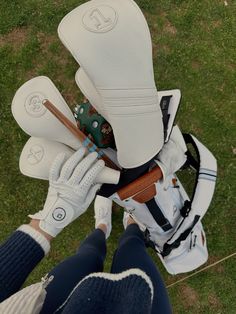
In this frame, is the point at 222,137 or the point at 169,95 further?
the point at 222,137

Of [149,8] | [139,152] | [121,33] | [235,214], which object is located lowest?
[235,214]

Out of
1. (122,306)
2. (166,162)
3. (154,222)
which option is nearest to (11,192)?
(154,222)

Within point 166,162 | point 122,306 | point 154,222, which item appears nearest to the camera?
point 122,306

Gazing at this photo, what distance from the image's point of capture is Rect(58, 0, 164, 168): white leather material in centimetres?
198

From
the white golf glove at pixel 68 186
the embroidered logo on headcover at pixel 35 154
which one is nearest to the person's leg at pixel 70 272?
the white golf glove at pixel 68 186

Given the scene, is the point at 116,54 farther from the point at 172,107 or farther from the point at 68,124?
the point at 172,107

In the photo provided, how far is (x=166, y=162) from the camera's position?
8.60ft

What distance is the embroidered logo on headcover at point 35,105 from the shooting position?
2254mm

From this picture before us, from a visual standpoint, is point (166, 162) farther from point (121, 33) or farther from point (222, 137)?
point (222, 137)

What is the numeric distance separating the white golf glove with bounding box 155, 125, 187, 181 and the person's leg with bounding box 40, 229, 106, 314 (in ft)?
2.23

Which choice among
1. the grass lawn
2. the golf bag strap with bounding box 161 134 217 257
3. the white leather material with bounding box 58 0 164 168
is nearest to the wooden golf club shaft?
the white leather material with bounding box 58 0 164 168

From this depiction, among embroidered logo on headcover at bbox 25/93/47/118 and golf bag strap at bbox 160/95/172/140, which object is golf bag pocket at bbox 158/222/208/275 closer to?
golf bag strap at bbox 160/95/172/140

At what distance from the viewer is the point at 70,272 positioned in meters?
2.47

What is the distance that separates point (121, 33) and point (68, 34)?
0.80 ft
